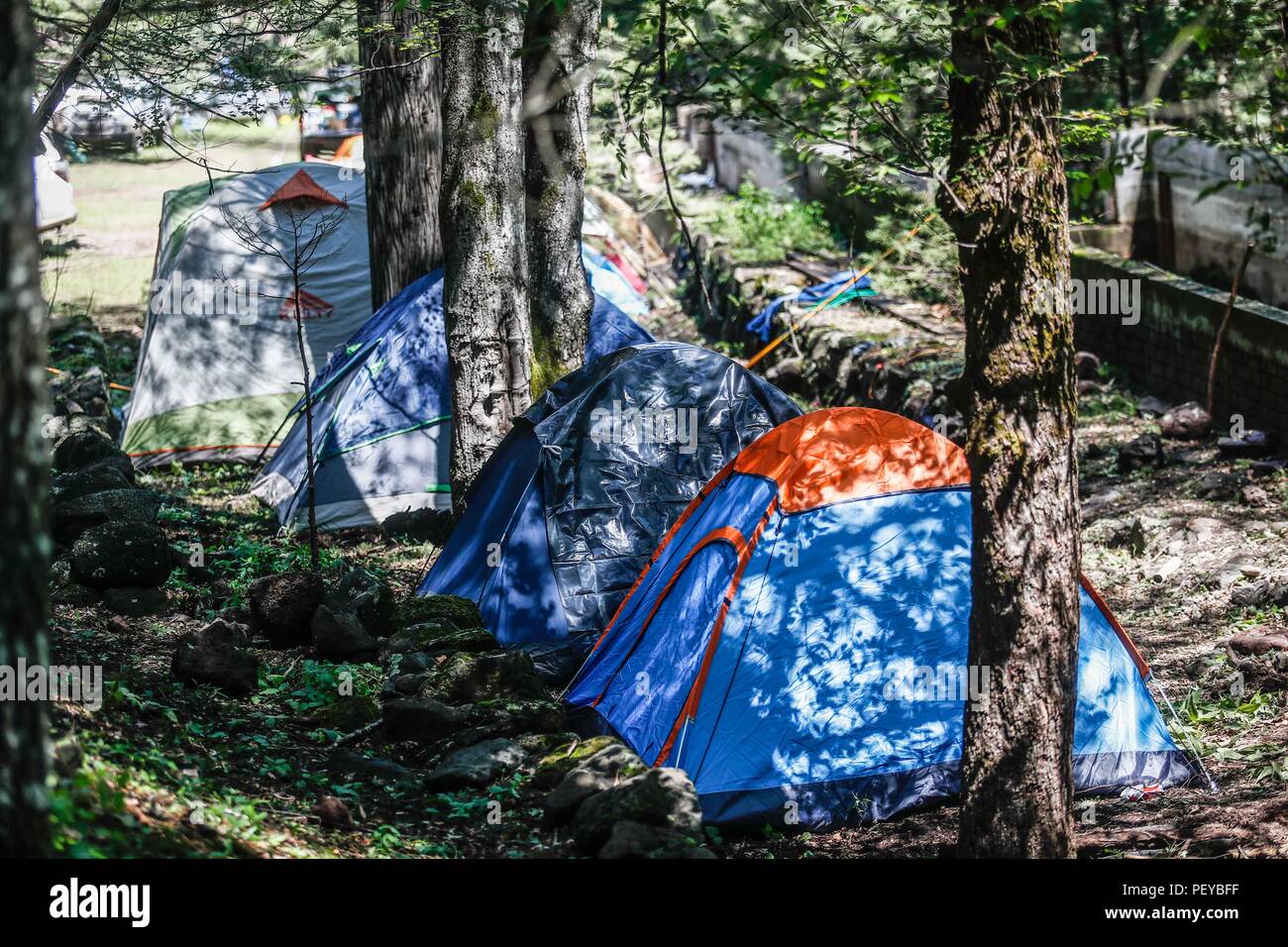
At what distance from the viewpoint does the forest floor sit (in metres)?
4.34

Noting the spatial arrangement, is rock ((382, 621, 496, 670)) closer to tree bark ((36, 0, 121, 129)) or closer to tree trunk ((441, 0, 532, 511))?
tree trunk ((441, 0, 532, 511))

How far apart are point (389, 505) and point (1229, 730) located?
627 centimetres

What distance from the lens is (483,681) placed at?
620 cm

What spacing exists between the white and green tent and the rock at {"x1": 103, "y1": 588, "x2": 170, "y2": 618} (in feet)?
14.9

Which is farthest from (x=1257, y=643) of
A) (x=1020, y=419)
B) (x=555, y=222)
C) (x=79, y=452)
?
(x=79, y=452)

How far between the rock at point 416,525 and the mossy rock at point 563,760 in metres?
3.96

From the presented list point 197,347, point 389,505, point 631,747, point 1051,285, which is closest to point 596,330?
point 389,505

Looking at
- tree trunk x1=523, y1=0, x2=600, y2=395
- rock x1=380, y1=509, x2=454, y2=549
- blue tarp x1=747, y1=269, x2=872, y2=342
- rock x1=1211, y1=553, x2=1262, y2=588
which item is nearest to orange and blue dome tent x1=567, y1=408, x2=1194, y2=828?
rock x1=1211, y1=553, x2=1262, y2=588

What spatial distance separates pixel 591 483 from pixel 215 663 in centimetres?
237

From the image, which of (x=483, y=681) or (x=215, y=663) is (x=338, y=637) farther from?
(x=483, y=681)

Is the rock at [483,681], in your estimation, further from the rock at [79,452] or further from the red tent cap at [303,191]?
the red tent cap at [303,191]

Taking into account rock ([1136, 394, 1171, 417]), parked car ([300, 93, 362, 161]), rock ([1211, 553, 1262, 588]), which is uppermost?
parked car ([300, 93, 362, 161])

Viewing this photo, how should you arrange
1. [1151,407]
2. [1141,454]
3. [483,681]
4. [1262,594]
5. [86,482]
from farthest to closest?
1. [1151,407]
2. [1141,454]
3. [86,482]
4. [1262,594]
5. [483,681]

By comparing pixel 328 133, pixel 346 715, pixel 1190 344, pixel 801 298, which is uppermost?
pixel 328 133
